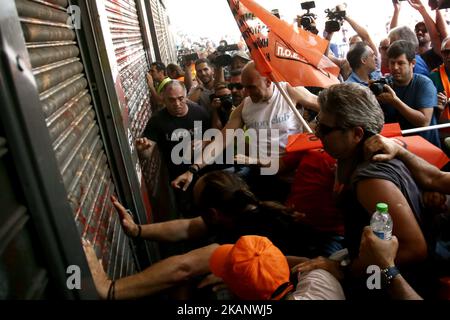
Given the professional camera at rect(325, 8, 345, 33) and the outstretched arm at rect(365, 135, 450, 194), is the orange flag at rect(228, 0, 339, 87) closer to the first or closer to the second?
the outstretched arm at rect(365, 135, 450, 194)

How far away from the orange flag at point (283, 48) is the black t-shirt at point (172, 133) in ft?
4.56

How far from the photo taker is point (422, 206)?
195 cm

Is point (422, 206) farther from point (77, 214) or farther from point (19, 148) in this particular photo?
point (19, 148)

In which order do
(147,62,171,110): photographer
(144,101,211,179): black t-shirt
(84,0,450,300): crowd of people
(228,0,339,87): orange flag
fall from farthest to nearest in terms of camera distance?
(147,62,171,110): photographer, (144,101,211,179): black t-shirt, (228,0,339,87): orange flag, (84,0,450,300): crowd of people

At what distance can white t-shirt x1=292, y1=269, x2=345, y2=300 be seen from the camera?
64.7 inches

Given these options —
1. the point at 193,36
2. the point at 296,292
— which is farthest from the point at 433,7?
the point at 193,36

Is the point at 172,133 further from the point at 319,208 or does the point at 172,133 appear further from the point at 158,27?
the point at 158,27

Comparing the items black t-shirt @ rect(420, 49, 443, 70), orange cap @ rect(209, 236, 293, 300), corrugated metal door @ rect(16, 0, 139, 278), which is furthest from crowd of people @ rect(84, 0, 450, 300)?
black t-shirt @ rect(420, 49, 443, 70)

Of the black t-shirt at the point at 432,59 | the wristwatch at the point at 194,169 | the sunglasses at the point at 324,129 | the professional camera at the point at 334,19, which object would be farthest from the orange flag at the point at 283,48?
the black t-shirt at the point at 432,59

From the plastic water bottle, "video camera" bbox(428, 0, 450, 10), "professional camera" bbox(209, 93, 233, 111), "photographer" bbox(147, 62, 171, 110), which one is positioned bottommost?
the plastic water bottle

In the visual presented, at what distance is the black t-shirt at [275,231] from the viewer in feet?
7.62

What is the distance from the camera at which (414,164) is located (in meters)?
2.18

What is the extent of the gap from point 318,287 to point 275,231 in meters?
0.73
